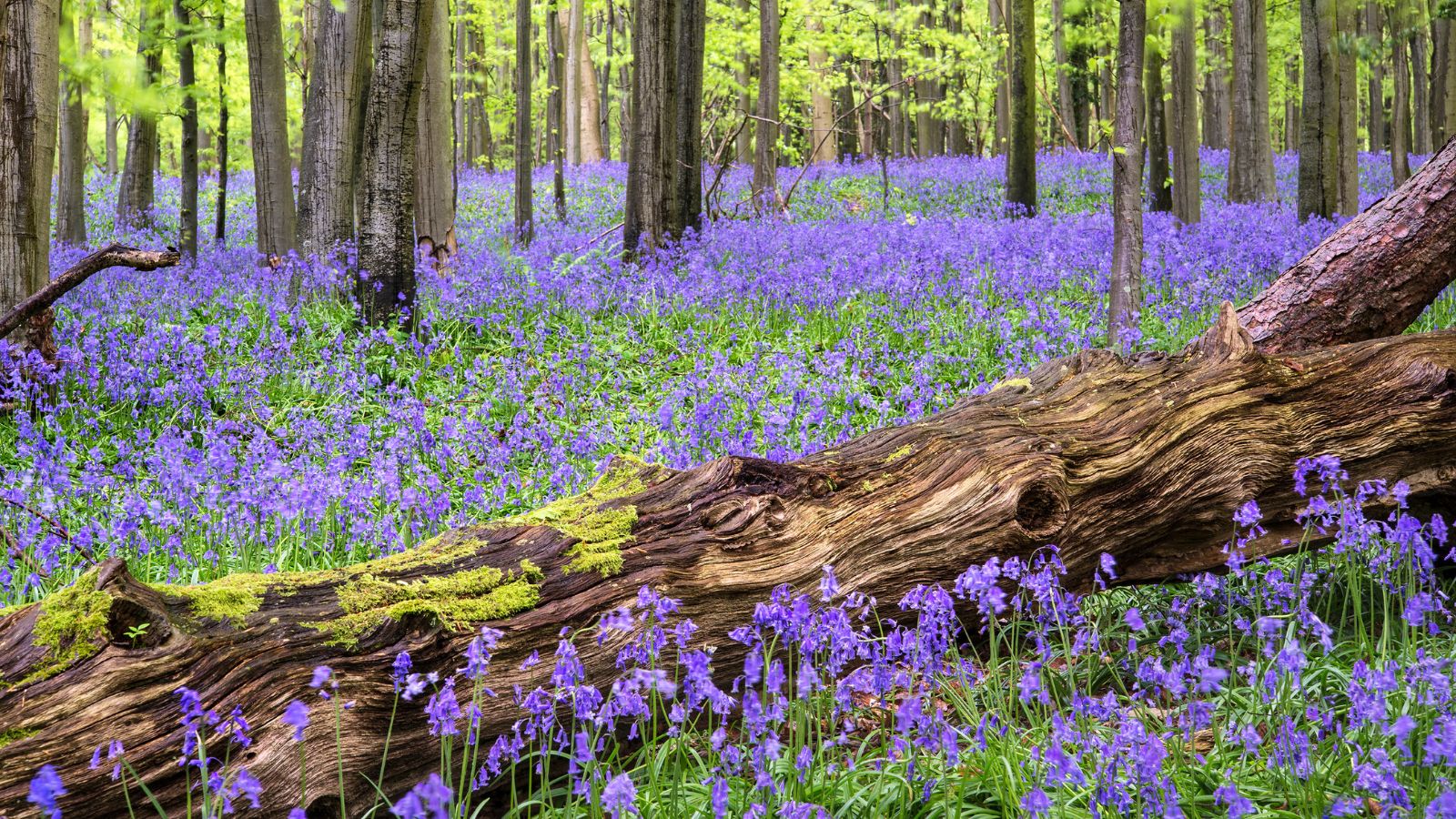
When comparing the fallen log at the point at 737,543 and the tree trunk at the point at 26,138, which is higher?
the tree trunk at the point at 26,138

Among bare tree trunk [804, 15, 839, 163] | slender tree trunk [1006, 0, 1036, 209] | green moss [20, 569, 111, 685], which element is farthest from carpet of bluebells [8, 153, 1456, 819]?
bare tree trunk [804, 15, 839, 163]

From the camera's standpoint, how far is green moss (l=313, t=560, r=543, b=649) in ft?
8.29

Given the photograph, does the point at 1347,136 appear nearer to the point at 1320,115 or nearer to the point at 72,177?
the point at 1320,115

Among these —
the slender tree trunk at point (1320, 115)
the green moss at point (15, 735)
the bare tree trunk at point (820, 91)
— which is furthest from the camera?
the bare tree trunk at point (820, 91)

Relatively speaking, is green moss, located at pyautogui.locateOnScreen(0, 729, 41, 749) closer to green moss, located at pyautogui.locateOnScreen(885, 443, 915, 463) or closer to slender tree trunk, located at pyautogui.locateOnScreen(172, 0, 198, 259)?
green moss, located at pyautogui.locateOnScreen(885, 443, 915, 463)

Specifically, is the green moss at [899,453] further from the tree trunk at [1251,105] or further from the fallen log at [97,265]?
the tree trunk at [1251,105]

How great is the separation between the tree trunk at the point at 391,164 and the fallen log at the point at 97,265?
2.81 metres

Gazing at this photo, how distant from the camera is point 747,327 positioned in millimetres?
8242

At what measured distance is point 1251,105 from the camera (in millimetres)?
14367

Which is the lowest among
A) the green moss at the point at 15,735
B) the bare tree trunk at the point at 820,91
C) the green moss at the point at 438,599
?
the green moss at the point at 15,735

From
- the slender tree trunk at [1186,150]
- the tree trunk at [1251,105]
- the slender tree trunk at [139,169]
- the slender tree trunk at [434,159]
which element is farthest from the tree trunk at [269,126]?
the tree trunk at [1251,105]

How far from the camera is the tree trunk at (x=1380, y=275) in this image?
465 cm

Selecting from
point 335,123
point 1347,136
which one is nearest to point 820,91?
point 1347,136

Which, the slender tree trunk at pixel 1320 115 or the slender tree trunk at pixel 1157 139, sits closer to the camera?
the slender tree trunk at pixel 1320 115
